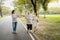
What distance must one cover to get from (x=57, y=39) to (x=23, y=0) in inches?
1161

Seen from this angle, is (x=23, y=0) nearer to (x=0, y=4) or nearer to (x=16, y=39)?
(x=16, y=39)

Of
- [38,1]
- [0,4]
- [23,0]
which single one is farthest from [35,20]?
[0,4]

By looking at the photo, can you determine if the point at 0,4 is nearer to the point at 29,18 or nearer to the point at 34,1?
the point at 34,1

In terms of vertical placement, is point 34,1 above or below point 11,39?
above

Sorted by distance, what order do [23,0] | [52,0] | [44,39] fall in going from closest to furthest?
[44,39]
[52,0]
[23,0]

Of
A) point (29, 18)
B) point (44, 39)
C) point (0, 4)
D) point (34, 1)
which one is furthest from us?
point (0, 4)

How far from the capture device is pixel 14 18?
16.9 meters

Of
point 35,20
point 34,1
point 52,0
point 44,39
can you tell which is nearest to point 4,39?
point 44,39

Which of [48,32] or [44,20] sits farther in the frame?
[44,20]

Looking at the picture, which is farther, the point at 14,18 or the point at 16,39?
the point at 14,18

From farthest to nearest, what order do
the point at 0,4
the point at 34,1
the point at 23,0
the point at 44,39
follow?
the point at 0,4
the point at 23,0
the point at 34,1
the point at 44,39

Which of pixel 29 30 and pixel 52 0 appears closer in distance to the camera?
pixel 29 30

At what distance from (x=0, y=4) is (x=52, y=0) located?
170 ft

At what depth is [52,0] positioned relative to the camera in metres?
38.8
